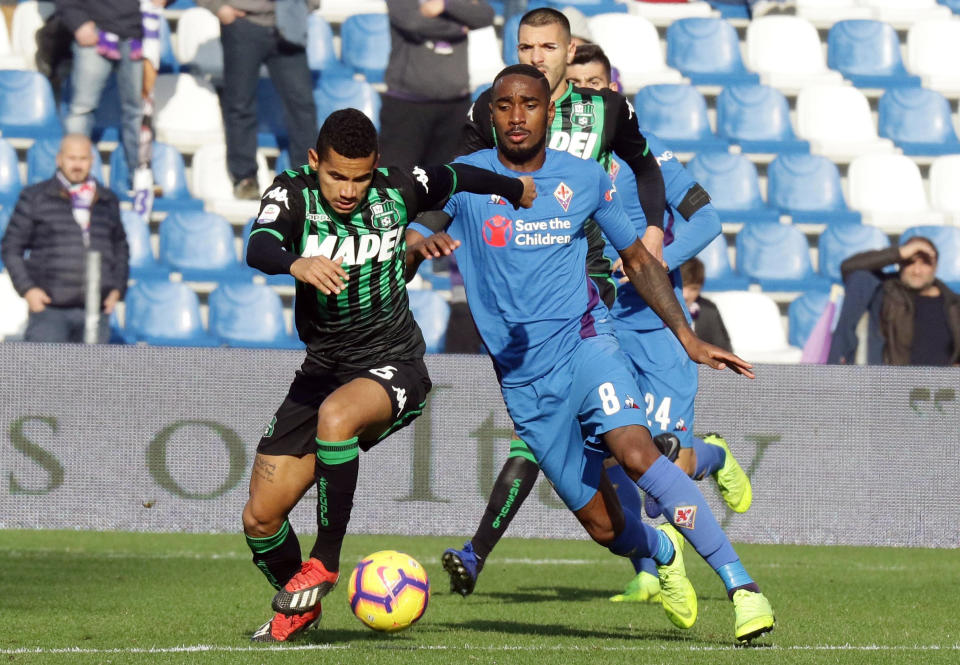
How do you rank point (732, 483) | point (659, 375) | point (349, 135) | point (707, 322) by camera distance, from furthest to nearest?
point (707, 322)
point (732, 483)
point (659, 375)
point (349, 135)

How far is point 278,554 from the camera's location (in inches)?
263

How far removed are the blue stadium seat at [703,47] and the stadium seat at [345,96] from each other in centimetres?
Answer: 361

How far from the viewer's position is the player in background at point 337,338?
6.11 m

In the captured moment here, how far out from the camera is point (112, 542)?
35.0ft

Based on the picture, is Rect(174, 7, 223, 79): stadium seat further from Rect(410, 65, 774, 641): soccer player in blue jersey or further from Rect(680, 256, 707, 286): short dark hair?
Rect(410, 65, 774, 641): soccer player in blue jersey

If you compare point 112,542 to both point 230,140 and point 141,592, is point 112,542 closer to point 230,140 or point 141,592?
point 141,592

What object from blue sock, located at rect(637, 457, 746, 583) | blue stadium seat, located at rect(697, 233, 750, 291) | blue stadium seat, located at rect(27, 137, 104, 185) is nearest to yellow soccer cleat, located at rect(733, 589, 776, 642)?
blue sock, located at rect(637, 457, 746, 583)

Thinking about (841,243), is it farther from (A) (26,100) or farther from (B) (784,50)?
(A) (26,100)

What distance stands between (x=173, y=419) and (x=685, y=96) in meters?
7.55

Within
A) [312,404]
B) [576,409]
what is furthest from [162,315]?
[576,409]

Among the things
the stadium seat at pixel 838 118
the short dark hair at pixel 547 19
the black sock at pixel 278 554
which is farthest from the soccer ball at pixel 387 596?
the stadium seat at pixel 838 118

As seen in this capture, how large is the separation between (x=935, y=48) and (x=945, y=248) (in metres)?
3.20

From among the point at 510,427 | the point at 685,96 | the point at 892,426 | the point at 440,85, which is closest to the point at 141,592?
the point at 510,427

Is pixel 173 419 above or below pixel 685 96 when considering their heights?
below
